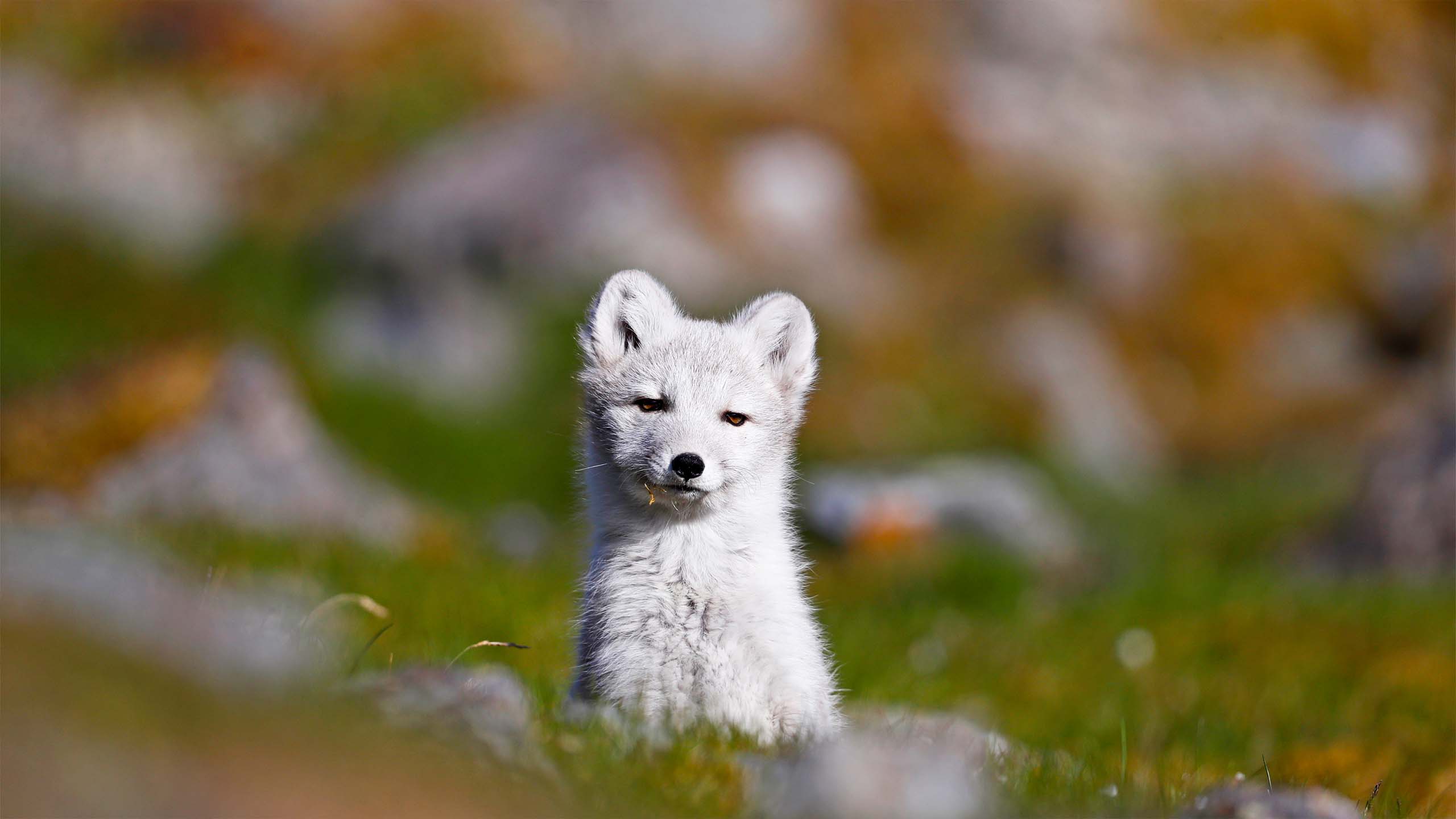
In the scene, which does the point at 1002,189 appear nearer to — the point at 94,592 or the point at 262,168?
the point at 262,168

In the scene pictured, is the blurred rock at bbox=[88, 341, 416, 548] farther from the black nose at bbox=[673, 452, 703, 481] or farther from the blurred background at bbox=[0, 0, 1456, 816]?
the black nose at bbox=[673, 452, 703, 481]

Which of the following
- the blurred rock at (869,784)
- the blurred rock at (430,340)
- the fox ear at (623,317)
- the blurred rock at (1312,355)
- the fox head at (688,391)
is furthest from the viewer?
the blurred rock at (1312,355)

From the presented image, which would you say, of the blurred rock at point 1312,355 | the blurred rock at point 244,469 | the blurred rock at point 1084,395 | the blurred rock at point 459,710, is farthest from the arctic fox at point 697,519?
the blurred rock at point 1312,355

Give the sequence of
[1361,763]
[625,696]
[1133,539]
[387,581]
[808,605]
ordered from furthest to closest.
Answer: [1133,539] < [387,581] < [1361,763] < [808,605] < [625,696]

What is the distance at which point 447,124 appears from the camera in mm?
23766

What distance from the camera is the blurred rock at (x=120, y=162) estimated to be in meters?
20.3

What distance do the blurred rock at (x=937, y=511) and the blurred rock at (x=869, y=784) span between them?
1117cm

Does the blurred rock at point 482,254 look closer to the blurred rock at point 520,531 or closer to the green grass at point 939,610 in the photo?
the green grass at point 939,610

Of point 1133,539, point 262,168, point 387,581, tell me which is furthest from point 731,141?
point 387,581

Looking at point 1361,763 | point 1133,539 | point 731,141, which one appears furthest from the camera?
point 731,141

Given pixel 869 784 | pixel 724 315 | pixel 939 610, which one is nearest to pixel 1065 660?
pixel 939 610

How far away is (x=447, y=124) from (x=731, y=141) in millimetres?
5444

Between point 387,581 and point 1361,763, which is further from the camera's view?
point 387,581

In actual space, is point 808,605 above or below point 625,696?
above
